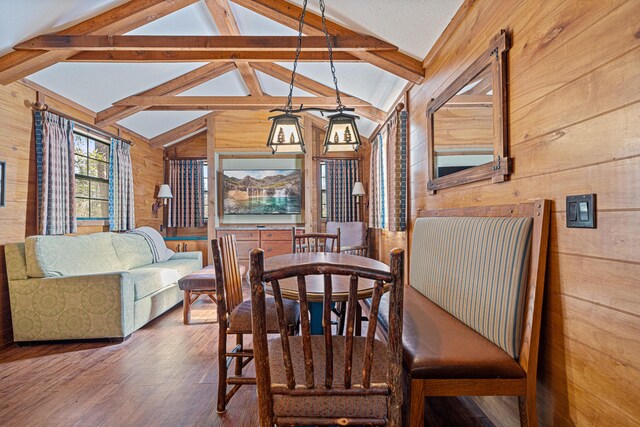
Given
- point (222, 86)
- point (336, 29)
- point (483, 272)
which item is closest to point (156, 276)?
point (222, 86)

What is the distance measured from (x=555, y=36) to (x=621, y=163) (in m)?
0.59

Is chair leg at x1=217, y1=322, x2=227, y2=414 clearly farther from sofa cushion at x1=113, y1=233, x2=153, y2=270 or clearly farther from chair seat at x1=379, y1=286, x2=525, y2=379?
sofa cushion at x1=113, y1=233, x2=153, y2=270

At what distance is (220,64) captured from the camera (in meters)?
4.30

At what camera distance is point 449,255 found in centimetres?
197

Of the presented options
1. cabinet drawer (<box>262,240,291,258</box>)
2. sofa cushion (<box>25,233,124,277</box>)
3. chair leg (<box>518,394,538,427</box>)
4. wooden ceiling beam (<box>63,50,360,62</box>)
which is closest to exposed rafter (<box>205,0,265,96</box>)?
wooden ceiling beam (<box>63,50,360,62</box>)

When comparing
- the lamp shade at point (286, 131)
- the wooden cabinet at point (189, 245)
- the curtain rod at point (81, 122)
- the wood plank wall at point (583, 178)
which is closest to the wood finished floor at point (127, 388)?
the wood plank wall at point (583, 178)

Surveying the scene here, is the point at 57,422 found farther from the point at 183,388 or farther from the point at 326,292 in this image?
the point at 326,292

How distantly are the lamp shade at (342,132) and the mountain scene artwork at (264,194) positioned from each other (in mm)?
3904

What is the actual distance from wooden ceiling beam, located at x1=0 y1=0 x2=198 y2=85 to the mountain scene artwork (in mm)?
3383

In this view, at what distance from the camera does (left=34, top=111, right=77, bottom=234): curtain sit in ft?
10.8

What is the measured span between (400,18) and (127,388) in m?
3.18

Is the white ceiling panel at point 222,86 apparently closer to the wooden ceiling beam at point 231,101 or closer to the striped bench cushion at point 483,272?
the wooden ceiling beam at point 231,101

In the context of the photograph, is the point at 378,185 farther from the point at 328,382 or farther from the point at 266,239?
the point at 328,382

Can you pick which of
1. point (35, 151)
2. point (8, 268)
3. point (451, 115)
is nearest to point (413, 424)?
point (451, 115)
